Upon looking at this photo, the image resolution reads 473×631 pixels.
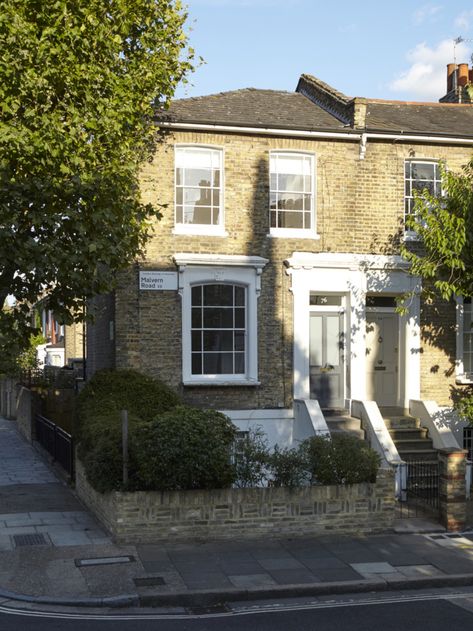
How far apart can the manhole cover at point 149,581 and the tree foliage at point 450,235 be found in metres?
8.40

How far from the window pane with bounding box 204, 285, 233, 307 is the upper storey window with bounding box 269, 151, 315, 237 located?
1637mm

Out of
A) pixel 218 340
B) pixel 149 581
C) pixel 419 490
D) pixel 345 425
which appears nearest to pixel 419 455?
pixel 345 425

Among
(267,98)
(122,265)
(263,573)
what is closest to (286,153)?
(267,98)

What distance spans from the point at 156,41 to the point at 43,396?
11.9 m

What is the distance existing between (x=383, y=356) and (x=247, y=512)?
24.1 feet

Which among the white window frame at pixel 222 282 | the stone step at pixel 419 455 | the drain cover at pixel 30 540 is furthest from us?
the white window frame at pixel 222 282

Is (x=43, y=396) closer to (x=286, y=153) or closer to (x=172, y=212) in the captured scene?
(x=172, y=212)

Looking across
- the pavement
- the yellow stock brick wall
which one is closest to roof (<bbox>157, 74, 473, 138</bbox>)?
the yellow stock brick wall

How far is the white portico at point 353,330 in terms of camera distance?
1784cm

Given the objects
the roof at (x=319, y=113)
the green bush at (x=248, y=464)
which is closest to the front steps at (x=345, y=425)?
the green bush at (x=248, y=464)

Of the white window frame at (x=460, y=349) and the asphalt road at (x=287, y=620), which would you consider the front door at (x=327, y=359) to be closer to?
the white window frame at (x=460, y=349)

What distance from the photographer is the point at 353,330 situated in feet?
59.6

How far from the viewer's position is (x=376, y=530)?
13.1 metres

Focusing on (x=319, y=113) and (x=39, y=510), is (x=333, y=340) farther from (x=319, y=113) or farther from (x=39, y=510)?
(x=39, y=510)
